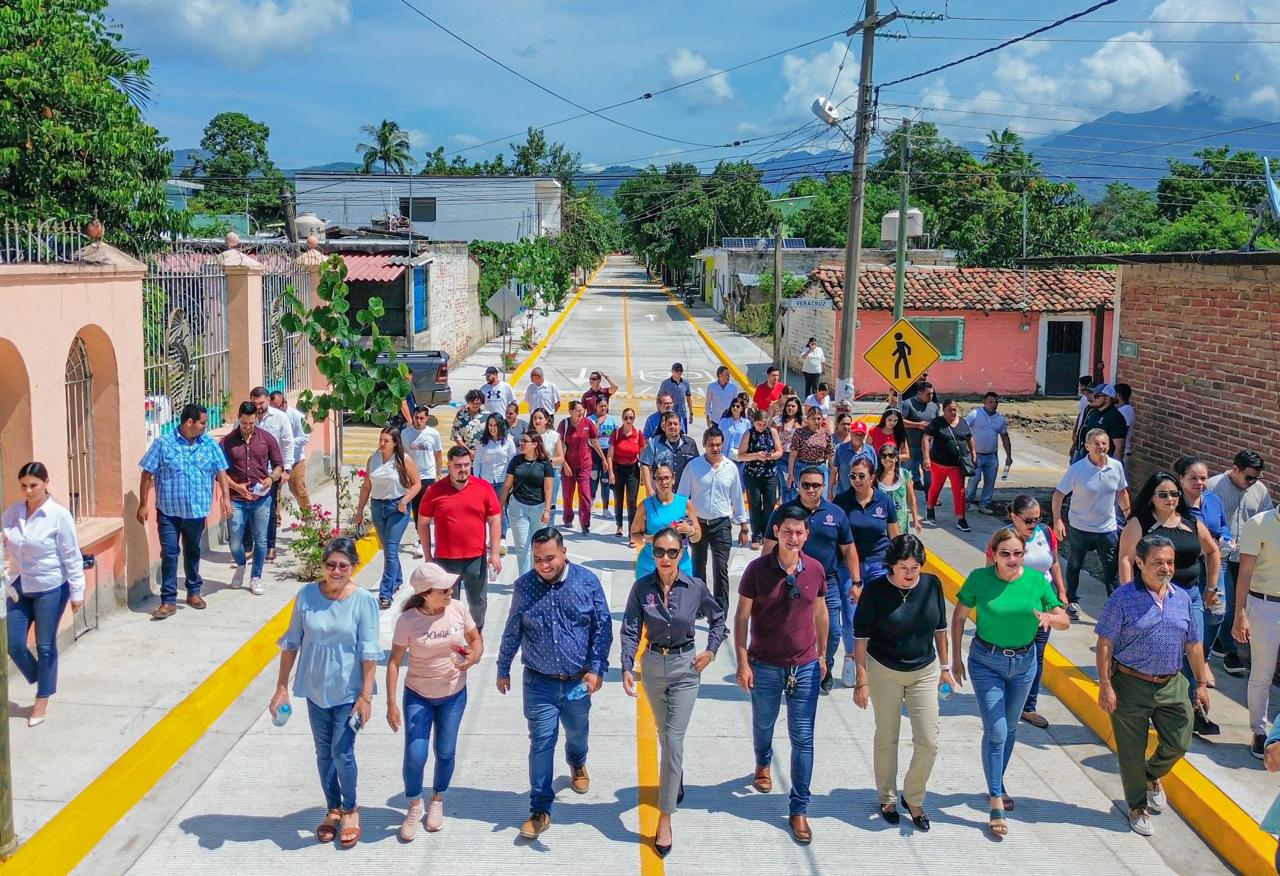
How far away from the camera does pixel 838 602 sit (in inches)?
325

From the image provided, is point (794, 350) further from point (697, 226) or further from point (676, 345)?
point (697, 226)

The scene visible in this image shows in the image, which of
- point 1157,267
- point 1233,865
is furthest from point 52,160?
point 1233,865

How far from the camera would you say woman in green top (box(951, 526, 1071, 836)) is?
6324mm

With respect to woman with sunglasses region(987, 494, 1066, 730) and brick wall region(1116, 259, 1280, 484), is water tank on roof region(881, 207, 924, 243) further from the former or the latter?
woman with sunglasses region(987, 494, 1066, 730)

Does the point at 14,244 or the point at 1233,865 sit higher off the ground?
the point at 14,244

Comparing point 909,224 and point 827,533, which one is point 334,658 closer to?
point 827,533

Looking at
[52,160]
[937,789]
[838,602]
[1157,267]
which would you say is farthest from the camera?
[52,160]

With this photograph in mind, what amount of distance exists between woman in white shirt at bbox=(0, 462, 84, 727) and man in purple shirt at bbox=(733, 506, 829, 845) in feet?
13.8

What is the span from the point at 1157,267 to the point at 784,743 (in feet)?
28.1

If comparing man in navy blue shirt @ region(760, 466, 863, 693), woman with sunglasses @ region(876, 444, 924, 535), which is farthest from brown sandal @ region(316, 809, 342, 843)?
woman with sunglasses @ region(876, 444, 924, 535)

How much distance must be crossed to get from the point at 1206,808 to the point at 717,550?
4.11 m

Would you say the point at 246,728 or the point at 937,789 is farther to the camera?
the point at 246,728

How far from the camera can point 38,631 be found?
24.0 ft

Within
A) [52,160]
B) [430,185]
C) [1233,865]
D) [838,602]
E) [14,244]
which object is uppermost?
[430,185]
